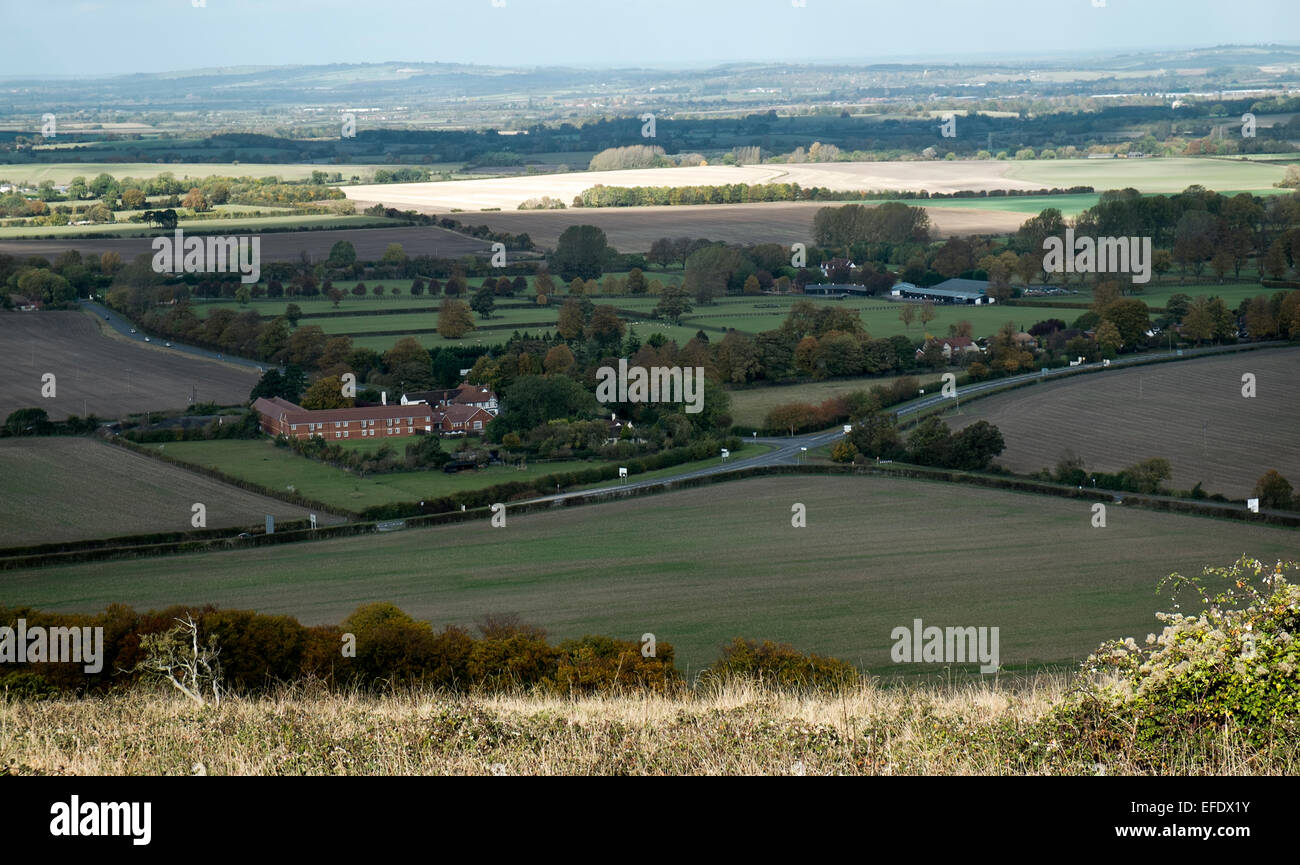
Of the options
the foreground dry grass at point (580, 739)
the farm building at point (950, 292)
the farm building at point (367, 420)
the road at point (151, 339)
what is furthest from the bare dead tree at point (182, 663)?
the farm building at point (950, 292)

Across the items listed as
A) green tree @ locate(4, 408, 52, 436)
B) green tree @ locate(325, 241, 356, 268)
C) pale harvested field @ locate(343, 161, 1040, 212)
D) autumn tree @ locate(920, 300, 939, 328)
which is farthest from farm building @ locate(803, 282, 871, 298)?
green tree @ locate(4, 408, 52, 436)

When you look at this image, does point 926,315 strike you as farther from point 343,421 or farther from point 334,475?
point 334,475

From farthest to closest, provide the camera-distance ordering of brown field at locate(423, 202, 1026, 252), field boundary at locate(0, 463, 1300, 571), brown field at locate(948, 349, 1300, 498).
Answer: brown field at locate(423, 202, 1026, 252) < brown field at locate(948, 349, 1300, 498) < field boundary at locate(0, 463, 1300, 571)

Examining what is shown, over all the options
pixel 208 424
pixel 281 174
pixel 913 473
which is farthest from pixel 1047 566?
pixel 281 174

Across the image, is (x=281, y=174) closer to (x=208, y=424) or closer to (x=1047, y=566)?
(x=208, y=424)

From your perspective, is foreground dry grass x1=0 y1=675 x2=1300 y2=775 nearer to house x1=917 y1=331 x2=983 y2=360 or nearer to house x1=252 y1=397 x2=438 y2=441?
house x1=252 y1=397 x2=438 y2=441

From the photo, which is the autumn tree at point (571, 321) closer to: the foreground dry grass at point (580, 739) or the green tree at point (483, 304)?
the green tree at point (483, 304)
